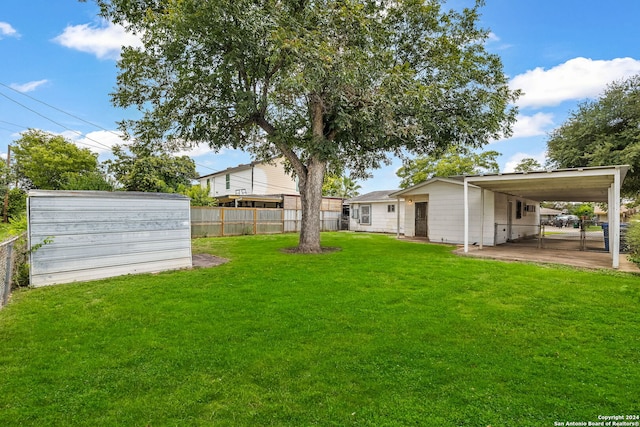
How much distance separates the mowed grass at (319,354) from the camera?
2359 millimetres

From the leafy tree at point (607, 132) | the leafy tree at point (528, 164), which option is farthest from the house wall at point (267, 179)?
the leafy tree at point (528, 164)

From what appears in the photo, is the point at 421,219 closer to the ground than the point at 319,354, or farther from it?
farther from it

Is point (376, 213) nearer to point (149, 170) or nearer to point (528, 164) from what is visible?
point (149, 170)

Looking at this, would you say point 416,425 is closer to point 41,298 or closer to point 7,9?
point 41,298

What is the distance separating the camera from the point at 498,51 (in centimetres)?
1149

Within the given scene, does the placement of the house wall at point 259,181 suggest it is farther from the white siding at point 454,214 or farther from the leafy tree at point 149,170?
the white siding at point 454,214

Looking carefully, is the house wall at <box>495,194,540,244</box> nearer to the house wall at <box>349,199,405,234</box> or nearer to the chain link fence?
the house wall at <box>349,199,405,234</box>

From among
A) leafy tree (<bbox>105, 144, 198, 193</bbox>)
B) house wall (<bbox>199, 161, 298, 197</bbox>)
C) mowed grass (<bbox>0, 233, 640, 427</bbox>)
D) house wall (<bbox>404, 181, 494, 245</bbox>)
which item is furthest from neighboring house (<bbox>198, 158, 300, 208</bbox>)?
mowed grass (<bbox>0, 233, 640, 427</bbox>)

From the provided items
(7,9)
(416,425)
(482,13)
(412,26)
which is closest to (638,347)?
(416,425)

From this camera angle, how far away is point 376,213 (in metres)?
21.3

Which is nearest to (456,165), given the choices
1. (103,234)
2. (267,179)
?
(267,179)

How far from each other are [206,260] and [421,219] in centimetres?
1154

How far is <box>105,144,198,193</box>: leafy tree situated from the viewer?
2269 centimetres

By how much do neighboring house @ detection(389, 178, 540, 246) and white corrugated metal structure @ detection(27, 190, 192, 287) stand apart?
11.2 meters
